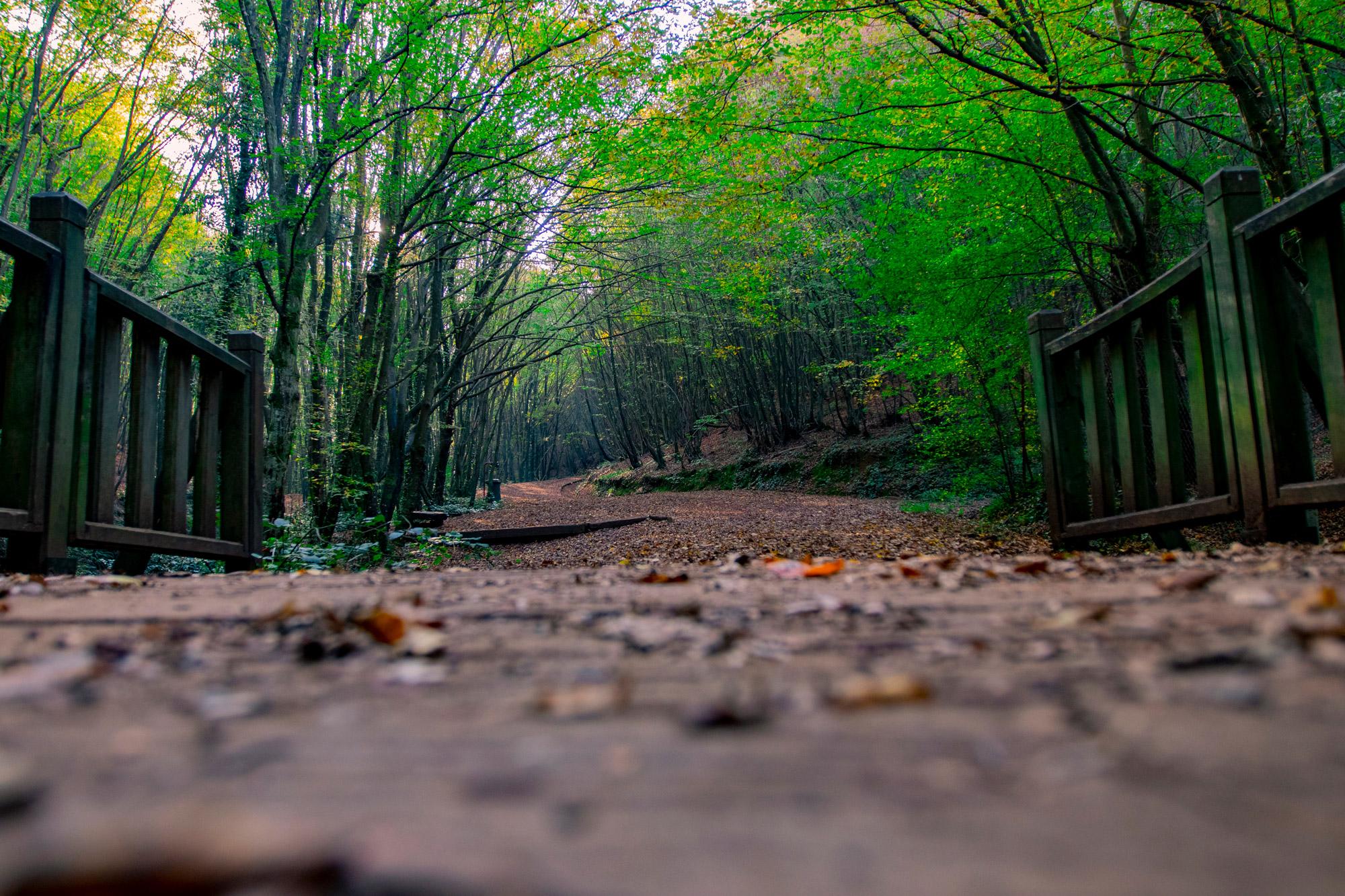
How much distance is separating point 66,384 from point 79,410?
3.9 inches

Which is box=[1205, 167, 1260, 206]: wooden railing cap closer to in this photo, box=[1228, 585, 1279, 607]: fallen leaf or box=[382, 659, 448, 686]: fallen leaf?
box=[1228, 585, 1279, 607]: fallen leaf

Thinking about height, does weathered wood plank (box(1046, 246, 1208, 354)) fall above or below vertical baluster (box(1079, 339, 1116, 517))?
above

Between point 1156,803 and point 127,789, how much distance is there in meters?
A: 0.68

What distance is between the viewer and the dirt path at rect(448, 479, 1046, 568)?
5.45 m

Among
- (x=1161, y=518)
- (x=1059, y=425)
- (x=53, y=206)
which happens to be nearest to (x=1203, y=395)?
(x=1161, y=518)

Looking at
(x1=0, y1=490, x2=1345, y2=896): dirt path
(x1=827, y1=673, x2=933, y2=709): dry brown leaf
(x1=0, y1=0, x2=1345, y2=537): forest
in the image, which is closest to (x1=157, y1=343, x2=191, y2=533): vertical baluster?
(x1=0, y1=490, x2=1345, y2=896): dirt path

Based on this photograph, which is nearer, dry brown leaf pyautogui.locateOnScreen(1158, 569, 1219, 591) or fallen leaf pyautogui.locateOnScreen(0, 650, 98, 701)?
fallen leaf pyautogui.locateOnScreen(0, 650, 98, 701)

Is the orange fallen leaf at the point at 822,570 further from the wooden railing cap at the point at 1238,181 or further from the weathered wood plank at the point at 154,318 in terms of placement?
the weathered wood plank at the point at 154,318

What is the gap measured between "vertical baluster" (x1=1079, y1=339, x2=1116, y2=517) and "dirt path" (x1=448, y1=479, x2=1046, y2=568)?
3.57 ft

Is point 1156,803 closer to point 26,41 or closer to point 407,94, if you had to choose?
point 407,94

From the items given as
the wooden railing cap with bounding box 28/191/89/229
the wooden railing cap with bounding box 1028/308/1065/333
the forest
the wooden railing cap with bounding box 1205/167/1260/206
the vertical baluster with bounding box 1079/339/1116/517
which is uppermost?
the forest

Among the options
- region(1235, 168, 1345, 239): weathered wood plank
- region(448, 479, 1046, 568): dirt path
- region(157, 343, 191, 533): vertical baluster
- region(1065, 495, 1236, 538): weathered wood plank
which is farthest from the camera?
region(448, 479, 1046, 568): dirt path

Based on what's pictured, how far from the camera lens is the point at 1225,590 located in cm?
121

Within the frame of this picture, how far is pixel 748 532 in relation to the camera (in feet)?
22.0
